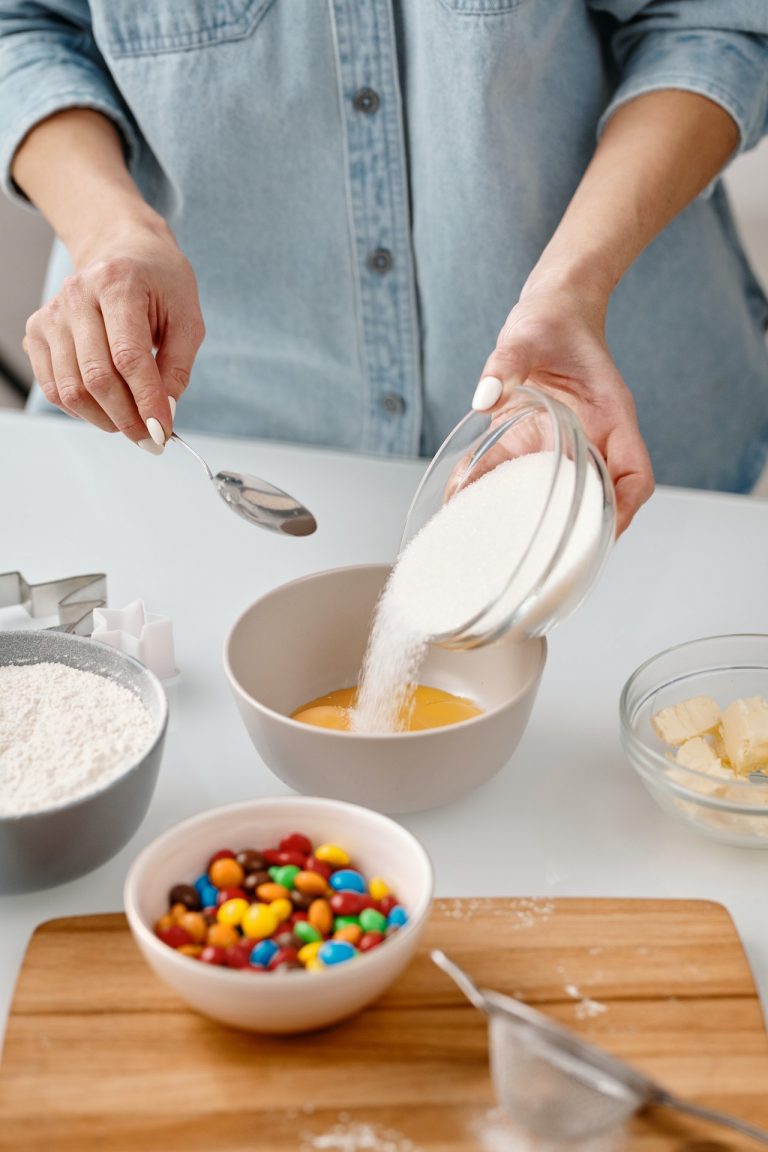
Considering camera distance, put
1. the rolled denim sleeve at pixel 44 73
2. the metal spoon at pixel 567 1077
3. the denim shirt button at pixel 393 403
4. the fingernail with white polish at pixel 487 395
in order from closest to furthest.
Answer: the metal spoon at pixel 567 1077 < the fingernail with white polish at pixel 487 395 < the rolled denim sleeve at pixel 44 73 < the denim shirt button at pixel 393 403

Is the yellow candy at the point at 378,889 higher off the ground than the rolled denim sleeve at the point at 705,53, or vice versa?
the rolled denim sleeve at the point at 705,53

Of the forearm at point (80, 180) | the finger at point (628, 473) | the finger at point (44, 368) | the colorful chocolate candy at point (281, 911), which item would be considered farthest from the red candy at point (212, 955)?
the forearm at point (80, 180)

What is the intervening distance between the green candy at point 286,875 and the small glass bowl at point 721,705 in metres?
0.25

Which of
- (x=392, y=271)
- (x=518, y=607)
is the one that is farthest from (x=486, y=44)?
(x=518, y=607)

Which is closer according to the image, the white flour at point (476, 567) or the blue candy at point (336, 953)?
the blue candy at point (336, 953)

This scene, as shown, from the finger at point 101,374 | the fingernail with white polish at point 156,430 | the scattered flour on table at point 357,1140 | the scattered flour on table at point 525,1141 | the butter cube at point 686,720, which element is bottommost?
the butter cube at point 686,720

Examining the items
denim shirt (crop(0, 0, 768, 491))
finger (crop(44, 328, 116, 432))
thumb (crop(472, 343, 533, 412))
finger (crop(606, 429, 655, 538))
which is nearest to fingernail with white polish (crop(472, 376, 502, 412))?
thumb (crop(472, 343, 533, 412))

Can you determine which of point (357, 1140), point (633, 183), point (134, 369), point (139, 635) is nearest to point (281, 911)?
point (357, 1140)

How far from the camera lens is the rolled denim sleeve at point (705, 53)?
1207 mm

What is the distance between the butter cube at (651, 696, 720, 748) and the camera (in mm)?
886

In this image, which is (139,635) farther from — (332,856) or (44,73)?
(44,73)

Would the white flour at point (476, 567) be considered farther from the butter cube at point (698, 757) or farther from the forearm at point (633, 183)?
the forearm at point (633, 183)

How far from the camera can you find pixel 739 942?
2.47 feet

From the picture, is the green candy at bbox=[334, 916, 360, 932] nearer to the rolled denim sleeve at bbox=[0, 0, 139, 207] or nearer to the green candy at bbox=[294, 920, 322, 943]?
the green candy at bbox=[294, 920, 322, 943]
